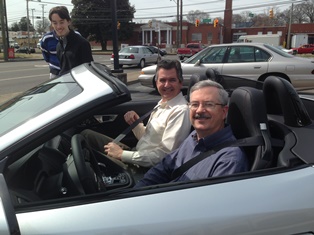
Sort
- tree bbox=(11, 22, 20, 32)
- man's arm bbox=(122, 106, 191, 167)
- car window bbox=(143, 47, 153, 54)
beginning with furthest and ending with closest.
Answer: tree bbox=(11, 22, 20, 32) < car window bbox=(143, 47, 153, 54) < man's arm bbox=(122, 106, 191, 167)

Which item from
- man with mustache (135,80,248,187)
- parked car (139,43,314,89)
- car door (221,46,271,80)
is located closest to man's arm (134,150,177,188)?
man with mustache (135,80,248,187)

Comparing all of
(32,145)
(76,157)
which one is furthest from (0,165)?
(76,157)

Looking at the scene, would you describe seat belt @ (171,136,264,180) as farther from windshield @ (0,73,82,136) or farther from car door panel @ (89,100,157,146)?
car door panel @ (89,100,157,146)

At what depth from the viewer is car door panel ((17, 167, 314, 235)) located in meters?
1.30

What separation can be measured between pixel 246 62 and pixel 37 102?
292 inches

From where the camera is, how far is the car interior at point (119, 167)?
162 cm

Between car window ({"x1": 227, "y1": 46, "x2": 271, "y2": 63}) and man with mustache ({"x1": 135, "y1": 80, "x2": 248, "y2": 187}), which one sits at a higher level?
car window ({"x1": 227, "y1": 46, "x2": 271, "y2": 63})

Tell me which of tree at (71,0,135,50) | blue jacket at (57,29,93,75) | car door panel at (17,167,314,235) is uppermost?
Result: tree at (71,0,135,50)

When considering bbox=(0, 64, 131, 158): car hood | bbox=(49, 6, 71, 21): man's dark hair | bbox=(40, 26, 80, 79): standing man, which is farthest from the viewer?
bbox=(40, 26, 80, 79): standing man

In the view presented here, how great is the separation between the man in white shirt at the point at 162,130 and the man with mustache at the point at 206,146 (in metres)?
0.25

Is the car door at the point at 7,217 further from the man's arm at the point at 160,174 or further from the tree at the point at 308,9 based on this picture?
the tree at the point at 308,9

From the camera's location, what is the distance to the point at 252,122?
6.33ft

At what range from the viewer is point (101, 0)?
2474 inches

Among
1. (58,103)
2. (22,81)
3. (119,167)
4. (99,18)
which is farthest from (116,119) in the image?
(99,18)
